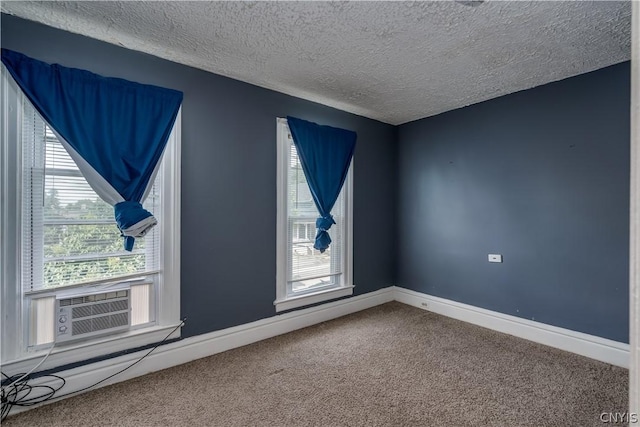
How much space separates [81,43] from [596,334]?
4.59 metres

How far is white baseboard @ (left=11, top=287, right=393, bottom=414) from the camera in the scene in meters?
2.14

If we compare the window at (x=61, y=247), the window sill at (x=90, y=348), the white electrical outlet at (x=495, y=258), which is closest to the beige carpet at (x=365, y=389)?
the window sill at (x=90, y=348)

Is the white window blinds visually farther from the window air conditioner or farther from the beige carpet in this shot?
the beige carpet

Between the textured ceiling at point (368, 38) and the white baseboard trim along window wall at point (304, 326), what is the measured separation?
2295 mm

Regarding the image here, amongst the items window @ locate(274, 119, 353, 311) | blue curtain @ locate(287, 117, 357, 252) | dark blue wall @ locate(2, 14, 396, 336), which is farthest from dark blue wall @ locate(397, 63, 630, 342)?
dark blue wall @ locate(2, 14, 396, 336)

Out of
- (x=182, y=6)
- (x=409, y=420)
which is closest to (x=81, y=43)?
(x=182, y=6)

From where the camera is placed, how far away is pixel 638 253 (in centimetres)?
69

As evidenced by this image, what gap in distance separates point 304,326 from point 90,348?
1828 mm

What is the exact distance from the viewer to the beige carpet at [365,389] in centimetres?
190

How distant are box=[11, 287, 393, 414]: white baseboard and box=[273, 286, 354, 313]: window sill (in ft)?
0.24

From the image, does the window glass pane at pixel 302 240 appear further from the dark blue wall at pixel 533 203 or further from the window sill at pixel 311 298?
the dark blue wall at pixel 533 203

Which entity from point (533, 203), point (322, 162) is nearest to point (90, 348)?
point (322, 162)

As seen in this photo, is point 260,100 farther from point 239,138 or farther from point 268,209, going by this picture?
point 268,209

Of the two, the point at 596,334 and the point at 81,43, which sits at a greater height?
the point at 81,43
